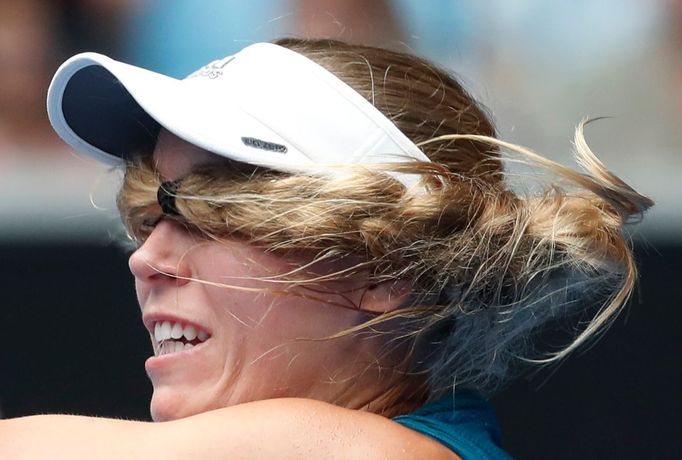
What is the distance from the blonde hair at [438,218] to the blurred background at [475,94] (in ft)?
2.48

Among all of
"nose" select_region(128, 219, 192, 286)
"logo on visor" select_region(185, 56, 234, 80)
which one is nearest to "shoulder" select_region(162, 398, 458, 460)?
"nose" select_region(128, 219, 192, 286)

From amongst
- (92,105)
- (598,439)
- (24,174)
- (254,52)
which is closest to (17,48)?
(24,174)

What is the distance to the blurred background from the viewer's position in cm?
227

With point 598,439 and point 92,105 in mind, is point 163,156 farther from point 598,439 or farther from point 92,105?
point 598,439

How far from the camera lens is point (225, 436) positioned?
114 centimetres

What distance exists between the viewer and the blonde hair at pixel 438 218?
1285 millimetres

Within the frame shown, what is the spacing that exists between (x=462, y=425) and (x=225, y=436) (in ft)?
1.16

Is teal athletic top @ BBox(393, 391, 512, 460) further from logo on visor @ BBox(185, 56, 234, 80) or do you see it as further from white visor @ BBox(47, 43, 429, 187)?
logo on visor @ BBox(185, 56, 234, 80)

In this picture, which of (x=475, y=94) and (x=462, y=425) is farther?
(x=475, y=94)

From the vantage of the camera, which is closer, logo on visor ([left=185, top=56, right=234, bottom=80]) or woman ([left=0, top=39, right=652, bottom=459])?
woman ([left=0, top=39, right=652, bottom=459])

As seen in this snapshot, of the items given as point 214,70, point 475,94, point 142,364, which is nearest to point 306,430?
point 214,70

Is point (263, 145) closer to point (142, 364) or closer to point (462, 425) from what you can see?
point (462, 425)

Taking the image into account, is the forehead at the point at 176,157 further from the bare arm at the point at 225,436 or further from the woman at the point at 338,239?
the bare arm at the point at 225,436

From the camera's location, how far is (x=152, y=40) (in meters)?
2.72
